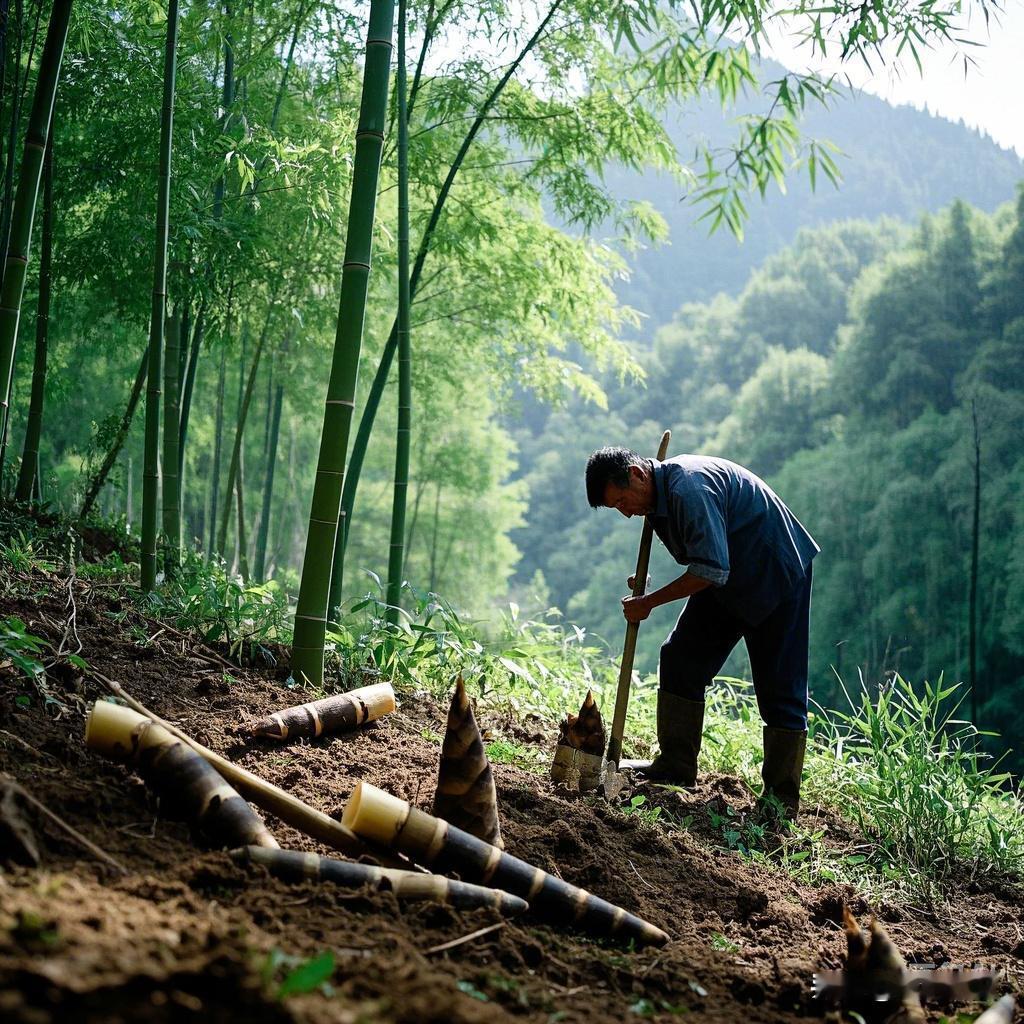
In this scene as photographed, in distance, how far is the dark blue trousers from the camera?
359cm

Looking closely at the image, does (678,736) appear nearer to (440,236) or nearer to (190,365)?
(440,236)

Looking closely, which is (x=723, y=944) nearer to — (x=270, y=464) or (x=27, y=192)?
(x=27, y=192)

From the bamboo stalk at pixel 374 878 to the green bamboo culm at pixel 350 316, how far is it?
148 centimetres

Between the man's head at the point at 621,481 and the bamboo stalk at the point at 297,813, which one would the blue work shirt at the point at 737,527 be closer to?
the man's head at the point at 621,481

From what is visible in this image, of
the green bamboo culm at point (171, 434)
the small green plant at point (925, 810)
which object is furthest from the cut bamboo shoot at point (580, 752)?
the green bamboo culm at point (171, 434)

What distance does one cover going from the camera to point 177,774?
1921 mm

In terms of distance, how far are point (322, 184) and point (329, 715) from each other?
10.1ft

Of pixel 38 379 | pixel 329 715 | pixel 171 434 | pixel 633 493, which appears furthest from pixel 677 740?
pixel 38 379

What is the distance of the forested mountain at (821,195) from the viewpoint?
2458 inches

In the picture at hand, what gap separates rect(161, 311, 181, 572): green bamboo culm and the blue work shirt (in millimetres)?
2887

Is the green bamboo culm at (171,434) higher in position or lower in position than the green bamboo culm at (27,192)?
lower

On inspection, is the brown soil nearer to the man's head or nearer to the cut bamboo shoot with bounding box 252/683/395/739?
the cut bamboo shoot with bounding box 252/683/395/739

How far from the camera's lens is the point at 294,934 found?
147cm

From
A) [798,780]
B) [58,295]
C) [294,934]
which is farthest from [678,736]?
[58,295]
